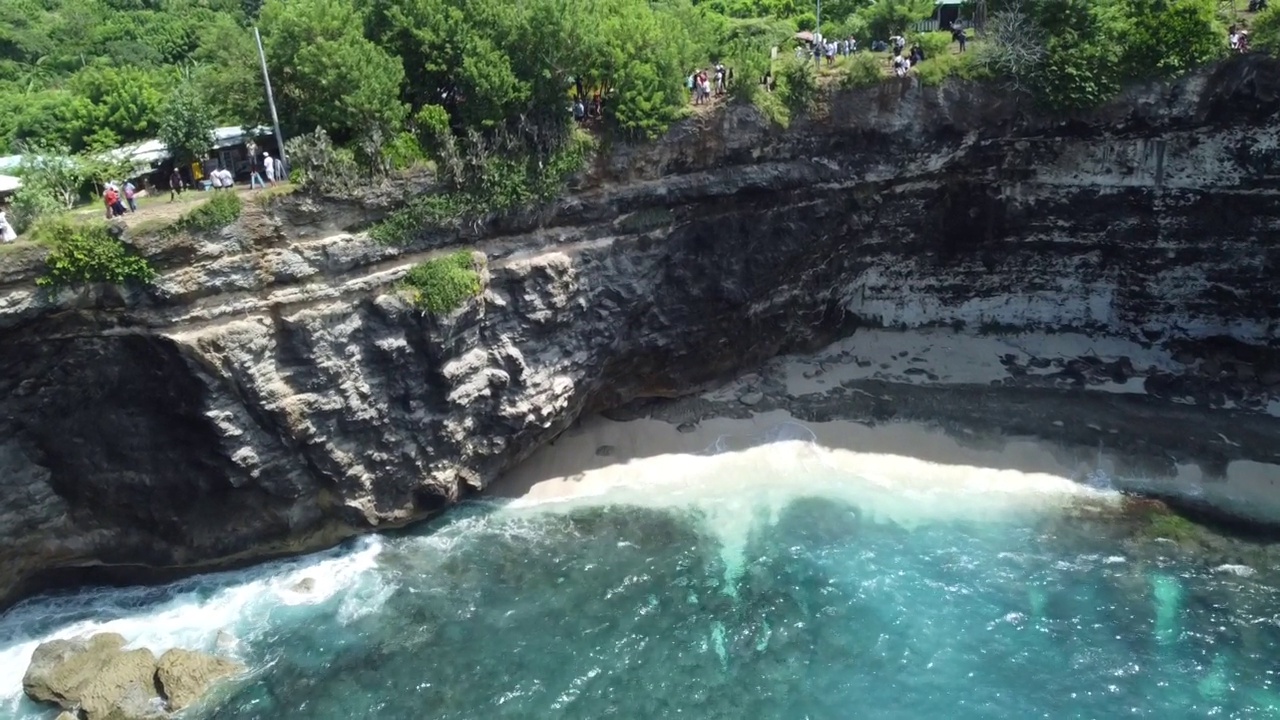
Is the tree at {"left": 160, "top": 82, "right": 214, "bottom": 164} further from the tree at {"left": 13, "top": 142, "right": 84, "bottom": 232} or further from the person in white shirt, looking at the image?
the person in white shirt

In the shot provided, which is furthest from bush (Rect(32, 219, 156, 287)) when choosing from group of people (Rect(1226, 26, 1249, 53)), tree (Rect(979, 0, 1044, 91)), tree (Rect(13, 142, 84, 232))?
group of people (Rect(1226, 26, 1249, 53))

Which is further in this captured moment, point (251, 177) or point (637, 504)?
point (637, 504)

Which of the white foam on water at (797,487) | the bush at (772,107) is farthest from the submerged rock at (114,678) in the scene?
the bush at (772,107)

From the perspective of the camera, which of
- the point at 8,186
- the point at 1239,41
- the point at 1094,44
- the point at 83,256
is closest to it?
the point at 83,256

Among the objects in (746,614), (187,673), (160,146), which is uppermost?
(160,146)

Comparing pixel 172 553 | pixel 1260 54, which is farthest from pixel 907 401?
pixel 172 553

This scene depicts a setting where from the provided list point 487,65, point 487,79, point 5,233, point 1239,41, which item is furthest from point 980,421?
point 5,233

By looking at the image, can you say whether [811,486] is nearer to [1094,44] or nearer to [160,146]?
[1094,44]
